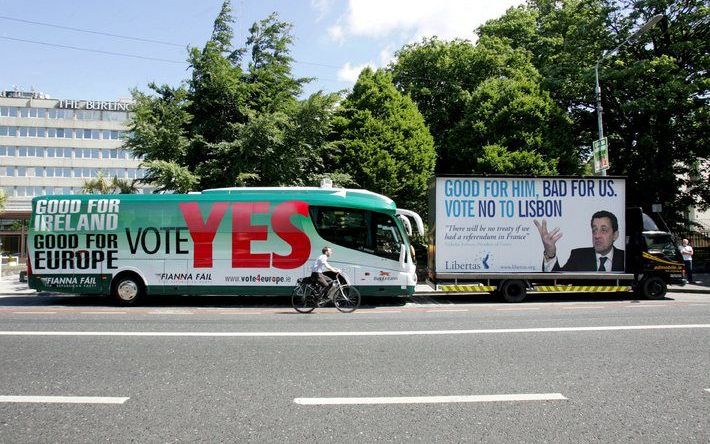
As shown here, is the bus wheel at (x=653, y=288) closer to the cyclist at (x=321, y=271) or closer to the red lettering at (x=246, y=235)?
the cyclist at (x=321, y=271)

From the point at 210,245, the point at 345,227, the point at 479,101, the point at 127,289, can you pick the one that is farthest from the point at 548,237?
the point at 479,101

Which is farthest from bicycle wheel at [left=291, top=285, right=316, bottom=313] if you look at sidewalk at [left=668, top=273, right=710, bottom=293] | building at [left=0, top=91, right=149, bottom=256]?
building at [left=0, top=91, right=149, bottom=256]

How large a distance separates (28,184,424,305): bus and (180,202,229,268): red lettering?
1.1 inches

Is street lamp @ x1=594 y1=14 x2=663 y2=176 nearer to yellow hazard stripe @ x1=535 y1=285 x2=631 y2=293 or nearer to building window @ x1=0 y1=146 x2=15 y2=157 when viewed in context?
yellow hazard stripe @ x1=535 y1=285 x2=631 y2=293

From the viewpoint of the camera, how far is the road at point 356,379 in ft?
14.5

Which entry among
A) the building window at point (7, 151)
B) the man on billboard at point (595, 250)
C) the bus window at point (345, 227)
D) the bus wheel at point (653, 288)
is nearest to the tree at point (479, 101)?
the man on billboard at point (595, 250)

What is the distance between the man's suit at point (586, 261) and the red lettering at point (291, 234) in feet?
24.3

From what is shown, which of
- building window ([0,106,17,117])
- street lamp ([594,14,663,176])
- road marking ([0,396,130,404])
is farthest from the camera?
building window ([0,106,17,117])

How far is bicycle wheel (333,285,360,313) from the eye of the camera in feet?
40.9

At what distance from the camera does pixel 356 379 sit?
5.92 metres

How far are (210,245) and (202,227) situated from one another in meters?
0.57

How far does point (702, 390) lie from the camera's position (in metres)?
5.55

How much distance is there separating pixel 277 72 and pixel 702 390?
71.7ft

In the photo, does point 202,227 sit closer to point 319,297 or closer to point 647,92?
point 319,297
